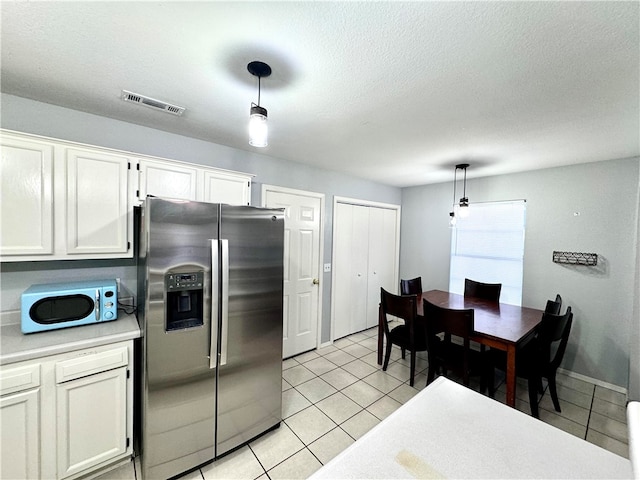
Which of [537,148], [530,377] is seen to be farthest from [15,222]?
[537,148]

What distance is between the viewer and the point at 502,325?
2.43 m

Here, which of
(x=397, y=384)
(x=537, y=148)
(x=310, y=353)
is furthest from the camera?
(x=310, y=353)

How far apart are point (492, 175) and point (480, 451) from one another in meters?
3.69

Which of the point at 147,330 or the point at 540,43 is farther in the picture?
the point at 147,330

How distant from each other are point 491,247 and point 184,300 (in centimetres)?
388

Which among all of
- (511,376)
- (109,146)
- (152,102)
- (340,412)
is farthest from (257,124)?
(511,376)

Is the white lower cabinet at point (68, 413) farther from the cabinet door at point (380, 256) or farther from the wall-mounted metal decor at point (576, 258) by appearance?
the wall-mounted metal decor at point (576, 258)

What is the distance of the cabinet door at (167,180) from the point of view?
201cm

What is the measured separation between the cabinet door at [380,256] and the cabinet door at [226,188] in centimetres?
235

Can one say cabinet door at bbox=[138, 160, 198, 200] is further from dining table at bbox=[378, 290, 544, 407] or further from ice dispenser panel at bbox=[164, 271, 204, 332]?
dining table at bbox=[378, 290, 544, 407]

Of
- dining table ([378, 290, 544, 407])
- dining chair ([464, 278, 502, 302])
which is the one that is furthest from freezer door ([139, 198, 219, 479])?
dining chair ([464, 278, 502, 302])

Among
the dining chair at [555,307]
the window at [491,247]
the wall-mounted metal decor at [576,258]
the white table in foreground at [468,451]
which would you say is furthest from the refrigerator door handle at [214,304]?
the wall-mounted metal decor at [576,258]

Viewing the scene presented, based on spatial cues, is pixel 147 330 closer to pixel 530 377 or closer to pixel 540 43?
pixel 540 43

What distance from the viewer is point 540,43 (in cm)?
118
